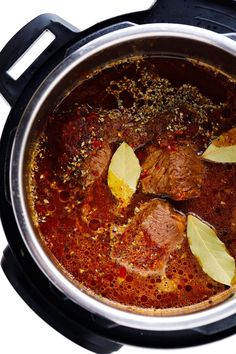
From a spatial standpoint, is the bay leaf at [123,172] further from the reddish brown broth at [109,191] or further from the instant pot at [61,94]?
the instant pot at [61,94]

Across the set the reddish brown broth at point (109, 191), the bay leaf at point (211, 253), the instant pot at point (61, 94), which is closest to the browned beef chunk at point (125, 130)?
the reddish brown broth at point (109, 191)

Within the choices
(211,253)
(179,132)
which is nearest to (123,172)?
(179,132)

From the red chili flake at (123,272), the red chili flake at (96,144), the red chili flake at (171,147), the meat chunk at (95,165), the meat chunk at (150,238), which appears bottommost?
the red chili flake at (123,272)

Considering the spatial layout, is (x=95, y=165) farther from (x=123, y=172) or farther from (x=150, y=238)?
(x=150, y=238)

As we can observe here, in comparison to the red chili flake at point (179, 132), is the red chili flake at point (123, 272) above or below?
below

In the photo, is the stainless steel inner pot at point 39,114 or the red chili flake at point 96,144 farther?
the red chili flake at point 96,144
